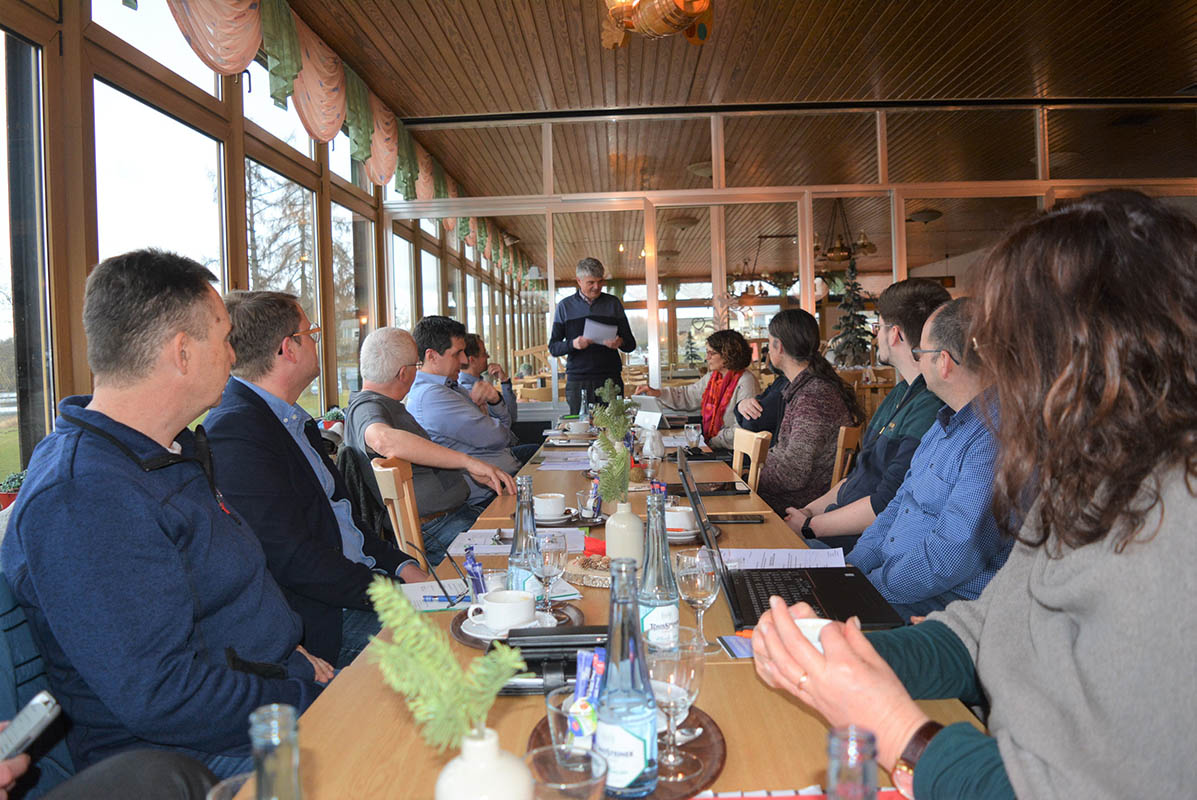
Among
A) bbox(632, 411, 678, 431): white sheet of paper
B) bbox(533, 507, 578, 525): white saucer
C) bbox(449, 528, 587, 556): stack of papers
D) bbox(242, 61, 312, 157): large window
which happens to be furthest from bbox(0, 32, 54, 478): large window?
bbox(632, 411, 678, 431): white sheet of paper

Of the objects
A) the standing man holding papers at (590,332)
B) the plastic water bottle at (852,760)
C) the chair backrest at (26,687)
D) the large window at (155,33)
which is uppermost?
the large window at (155,33)

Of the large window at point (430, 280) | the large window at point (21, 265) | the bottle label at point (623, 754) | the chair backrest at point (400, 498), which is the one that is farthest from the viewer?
the large window at point (430, 280)

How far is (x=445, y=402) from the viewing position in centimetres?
412

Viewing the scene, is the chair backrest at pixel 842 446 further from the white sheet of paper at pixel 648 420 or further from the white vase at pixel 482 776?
the white vase at pixel 482 776

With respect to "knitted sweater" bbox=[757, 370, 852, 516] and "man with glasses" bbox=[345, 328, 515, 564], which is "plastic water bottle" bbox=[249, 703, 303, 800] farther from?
"knitted sweater" bbox=[757, 370, 852, 516]

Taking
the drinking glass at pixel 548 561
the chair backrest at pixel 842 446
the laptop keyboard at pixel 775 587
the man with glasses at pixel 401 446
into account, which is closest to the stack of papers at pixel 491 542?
the drinking glass at pixel 548 561

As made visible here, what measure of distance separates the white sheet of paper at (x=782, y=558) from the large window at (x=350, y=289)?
481 cm

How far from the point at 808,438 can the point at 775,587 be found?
6.62 feet

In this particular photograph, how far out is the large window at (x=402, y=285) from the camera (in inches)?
309

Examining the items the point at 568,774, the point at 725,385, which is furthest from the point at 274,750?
the point at 725,385

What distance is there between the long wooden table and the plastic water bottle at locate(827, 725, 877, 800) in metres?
0.30

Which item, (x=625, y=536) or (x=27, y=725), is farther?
(x=625, y=536)

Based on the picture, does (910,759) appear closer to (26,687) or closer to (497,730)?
(497,730)

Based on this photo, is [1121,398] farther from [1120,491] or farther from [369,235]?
[369,235]
